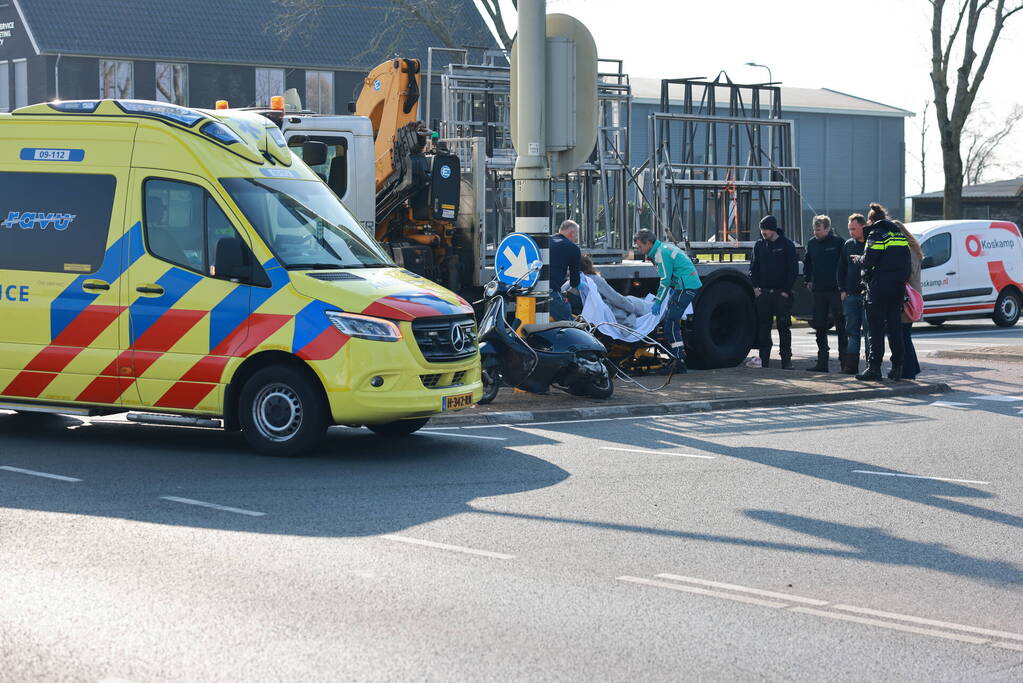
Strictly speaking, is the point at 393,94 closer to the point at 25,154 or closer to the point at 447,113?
the point at 447,113

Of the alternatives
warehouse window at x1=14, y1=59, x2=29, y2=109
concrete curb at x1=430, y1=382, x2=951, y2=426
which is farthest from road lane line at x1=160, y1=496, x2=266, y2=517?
warehouse window at x1=14, y1=59, x2=29, y2=109

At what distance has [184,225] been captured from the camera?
1023 cm

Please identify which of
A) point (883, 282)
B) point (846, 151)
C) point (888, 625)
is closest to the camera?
point (888, 625)

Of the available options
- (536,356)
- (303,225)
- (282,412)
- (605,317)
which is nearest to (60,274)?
(303,225)

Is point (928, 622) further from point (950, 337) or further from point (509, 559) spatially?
point (950, 337)

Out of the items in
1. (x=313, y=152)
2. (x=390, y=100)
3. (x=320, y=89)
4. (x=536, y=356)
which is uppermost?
(x=320, y=89)

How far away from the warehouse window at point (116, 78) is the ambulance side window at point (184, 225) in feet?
125

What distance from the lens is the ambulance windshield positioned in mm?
10156

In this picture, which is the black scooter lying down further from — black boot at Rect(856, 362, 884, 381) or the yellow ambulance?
black boot at Rect(856, 362, 884, 381)

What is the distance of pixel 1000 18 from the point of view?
35.7 m

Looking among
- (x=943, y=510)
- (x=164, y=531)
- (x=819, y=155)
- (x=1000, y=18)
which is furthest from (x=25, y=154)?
(x=819, y=155)

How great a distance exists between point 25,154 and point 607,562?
6.26 m

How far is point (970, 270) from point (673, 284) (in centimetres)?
1074

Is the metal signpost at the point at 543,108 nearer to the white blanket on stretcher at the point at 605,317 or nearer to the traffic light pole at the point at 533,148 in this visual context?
the traffic light pole at the point at 533,148
